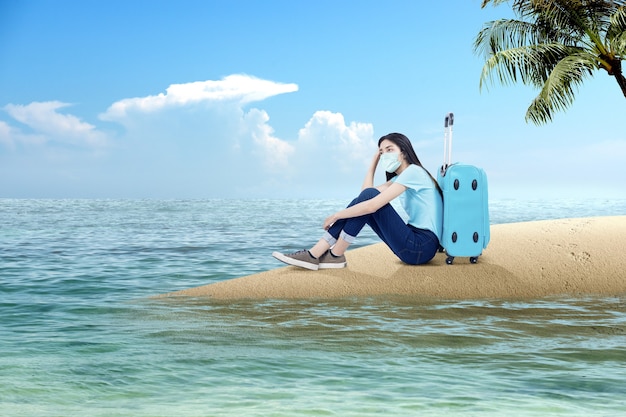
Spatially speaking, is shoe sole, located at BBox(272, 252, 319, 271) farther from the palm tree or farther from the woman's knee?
the palm tree

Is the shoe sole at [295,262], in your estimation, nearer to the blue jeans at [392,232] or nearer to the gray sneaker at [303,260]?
the gray sneaker at [303,260]

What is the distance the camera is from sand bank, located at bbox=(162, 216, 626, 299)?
21.8 feet

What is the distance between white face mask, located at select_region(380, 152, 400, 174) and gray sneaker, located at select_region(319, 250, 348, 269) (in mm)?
975

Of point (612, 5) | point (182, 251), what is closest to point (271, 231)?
point (182, 251)

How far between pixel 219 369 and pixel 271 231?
13.8 meters

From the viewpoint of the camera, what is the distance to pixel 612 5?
17.1 metres

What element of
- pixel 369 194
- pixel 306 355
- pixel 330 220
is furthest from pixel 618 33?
pixel 306 355

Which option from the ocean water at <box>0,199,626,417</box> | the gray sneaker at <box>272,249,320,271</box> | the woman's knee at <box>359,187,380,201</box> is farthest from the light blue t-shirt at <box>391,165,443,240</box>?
the gray sneaker at <box>272,249,320,271</box>

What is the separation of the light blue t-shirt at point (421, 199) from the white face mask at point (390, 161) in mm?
97

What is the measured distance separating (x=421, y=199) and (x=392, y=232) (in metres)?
0.39

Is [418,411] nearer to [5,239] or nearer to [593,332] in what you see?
[593,332]

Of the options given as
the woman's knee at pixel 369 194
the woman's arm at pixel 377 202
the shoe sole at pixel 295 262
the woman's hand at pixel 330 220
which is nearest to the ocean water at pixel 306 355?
the shoe sole at pixel 295 262

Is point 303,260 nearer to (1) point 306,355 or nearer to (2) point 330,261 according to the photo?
(2) point 330,261

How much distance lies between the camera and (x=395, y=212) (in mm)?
6352
